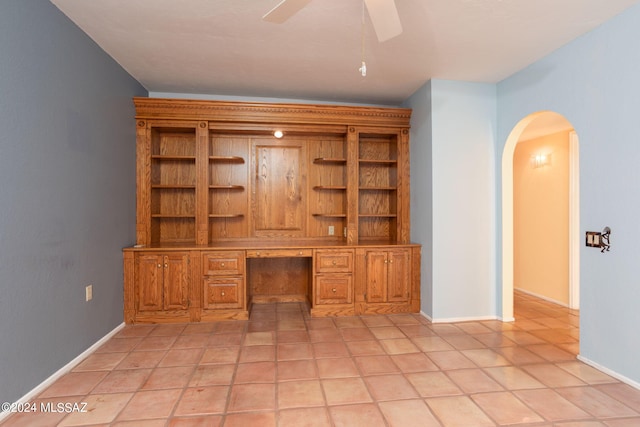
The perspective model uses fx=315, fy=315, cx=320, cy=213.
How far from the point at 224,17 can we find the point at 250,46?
0.43 m

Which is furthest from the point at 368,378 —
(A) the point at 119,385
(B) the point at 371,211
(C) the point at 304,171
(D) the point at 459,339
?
(C) the point at 304,171

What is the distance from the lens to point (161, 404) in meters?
1.99

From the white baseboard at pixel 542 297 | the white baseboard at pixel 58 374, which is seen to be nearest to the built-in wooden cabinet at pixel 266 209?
the white baseboard at pixel 58 374

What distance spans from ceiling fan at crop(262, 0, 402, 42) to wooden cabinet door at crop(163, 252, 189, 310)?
8.44 ft

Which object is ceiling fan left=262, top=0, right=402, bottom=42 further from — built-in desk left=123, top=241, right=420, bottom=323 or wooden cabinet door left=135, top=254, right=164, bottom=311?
wooden cabinet door left=135, top=254, right=164, bottom=311

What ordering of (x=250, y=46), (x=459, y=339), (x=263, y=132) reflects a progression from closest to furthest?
(x=250, y=46) < (x=459, y=339) < (x=263, y=132)

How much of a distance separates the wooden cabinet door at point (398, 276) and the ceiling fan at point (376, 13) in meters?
2.40

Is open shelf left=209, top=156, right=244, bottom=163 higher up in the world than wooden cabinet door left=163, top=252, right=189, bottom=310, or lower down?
higher up

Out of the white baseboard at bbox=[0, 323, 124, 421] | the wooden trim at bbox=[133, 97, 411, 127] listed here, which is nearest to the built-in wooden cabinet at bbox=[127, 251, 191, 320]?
the white baseboard at bbox=[0, 323, 124, 421]

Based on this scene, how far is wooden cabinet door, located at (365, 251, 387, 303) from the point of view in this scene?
3.70 metres

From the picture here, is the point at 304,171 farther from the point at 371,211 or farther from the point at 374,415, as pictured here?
the point at 374,415

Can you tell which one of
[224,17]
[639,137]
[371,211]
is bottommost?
[371,211]

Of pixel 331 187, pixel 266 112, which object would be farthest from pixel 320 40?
pixel 331 187

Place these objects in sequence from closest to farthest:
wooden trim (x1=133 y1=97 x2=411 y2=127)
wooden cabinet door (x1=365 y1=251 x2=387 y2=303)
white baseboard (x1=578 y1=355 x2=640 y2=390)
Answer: white baseboard (x1=578 y1=355 x2=640 y2=390)
wooden trim (x1=133 y1=97 x2=411 y2=127)
wooden cabinet door (x1=365 y1=251 x2=387 y2=303)
